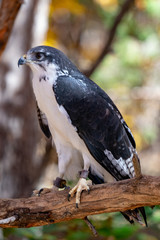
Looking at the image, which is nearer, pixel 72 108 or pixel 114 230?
pixel 72 108

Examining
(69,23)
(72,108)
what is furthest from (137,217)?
(69,23)

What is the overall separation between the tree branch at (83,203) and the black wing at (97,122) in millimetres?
357

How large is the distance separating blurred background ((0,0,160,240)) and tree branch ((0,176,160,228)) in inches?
15.6

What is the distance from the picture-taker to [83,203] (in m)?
3.10

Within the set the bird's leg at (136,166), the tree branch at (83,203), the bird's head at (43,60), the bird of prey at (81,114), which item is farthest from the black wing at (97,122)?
the bird's leg at (136,166)

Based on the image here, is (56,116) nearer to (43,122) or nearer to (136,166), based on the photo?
(43,122)

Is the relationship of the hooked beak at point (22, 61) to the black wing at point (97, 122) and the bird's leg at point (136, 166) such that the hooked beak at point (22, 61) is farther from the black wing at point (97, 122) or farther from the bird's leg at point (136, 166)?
the bird's leg at point (136, 166)

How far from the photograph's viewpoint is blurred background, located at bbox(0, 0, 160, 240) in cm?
432

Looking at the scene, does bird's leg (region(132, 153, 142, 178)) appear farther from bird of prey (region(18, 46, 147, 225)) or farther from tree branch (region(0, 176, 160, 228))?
bird of prey (region(18, 46, 147, 225))

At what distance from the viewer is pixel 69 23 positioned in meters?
9.36

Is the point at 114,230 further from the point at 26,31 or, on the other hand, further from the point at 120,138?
the point at 26,31

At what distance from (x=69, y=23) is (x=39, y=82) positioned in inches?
246

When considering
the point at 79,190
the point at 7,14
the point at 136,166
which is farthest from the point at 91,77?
the point at 136,166

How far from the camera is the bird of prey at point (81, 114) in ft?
10.7
